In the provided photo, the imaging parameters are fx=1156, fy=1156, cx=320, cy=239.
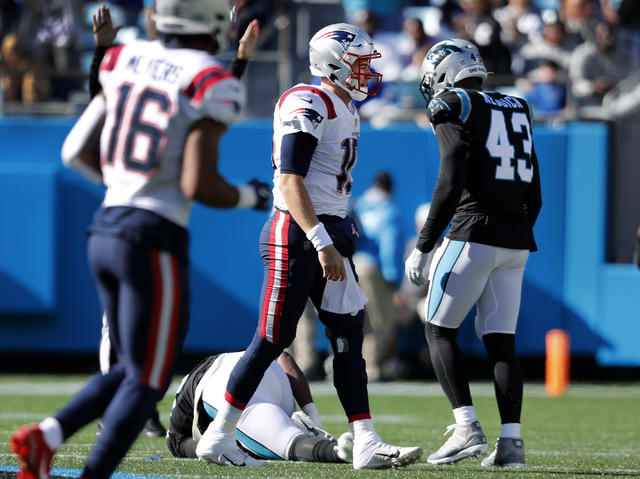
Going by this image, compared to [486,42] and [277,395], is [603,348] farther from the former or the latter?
[277,395]

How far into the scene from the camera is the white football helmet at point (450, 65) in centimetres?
517

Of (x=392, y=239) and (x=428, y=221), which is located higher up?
(x=428, y=221)

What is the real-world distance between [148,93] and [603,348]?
8096 mm

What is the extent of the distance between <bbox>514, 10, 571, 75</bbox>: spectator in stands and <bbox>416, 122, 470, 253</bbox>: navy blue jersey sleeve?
6.57 meters

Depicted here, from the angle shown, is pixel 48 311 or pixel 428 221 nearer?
pixel 428 221

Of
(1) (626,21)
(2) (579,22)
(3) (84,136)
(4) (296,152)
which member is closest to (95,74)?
(3) (84,136)

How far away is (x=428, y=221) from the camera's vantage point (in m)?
4.99

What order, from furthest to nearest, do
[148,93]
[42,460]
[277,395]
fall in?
[277,395] < [148,93] < [42,460]

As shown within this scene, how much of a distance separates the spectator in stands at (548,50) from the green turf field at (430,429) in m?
3.15

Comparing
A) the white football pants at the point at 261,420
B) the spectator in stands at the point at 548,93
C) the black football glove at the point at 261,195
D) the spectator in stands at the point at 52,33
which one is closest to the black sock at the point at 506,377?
the white football pants at the point at 261,420

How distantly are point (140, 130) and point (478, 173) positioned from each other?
1.99m

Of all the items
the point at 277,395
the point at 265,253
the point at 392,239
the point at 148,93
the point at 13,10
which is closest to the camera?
the point at 148,93

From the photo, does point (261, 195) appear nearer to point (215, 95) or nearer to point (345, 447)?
point (215, 95)

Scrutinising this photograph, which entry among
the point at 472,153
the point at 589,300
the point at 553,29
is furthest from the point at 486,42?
the point at 472,153
